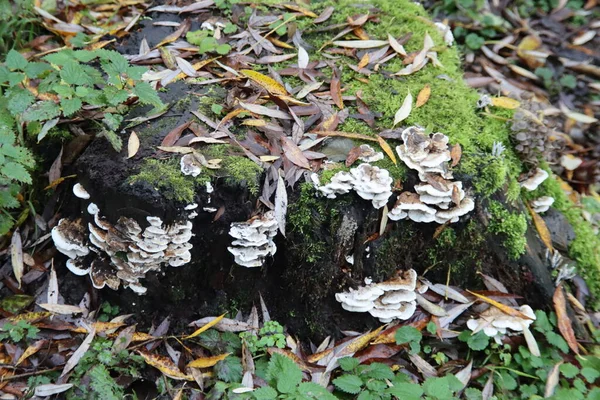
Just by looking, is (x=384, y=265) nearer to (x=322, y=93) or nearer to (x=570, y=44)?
(x=322, y=93)

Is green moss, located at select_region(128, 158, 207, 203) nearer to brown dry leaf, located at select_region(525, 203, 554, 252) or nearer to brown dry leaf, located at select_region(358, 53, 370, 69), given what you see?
brown dry leaf, located at select_region(358, 53, 370, 69)

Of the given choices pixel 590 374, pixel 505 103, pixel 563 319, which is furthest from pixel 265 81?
pixel 590 374

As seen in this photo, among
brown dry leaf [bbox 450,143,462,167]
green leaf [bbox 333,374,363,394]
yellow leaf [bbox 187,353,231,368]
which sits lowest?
yellow leaf [bbox 187,353,231,368]

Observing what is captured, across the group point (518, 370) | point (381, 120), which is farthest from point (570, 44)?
point (518, 370)

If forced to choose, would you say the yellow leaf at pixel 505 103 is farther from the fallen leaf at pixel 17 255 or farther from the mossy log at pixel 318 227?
the fallen leaf at pixel 17 255

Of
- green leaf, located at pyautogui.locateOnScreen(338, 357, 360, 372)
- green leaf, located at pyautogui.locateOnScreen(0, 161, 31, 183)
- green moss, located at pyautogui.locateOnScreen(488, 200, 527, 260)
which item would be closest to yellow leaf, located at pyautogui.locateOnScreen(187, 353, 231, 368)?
green leaf, located at pyautogui.locateOnScreen(338, 357, 360, 372)
